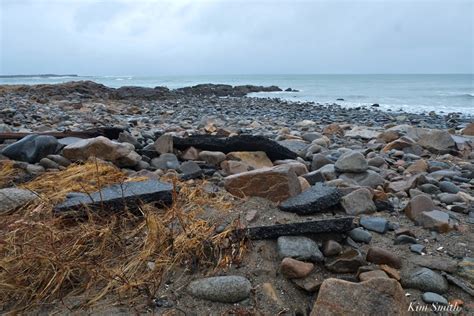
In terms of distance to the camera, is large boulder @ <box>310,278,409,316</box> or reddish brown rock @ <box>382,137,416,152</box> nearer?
large boulder @ <box>310,278,409,316</box>

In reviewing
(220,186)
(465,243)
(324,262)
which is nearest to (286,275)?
(324,262)

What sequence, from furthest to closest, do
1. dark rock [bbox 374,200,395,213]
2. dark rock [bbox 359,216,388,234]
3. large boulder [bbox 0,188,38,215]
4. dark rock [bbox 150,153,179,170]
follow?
1. dark rock [bbox 150,153,179,170]
2. dark rock [bbox 374,200,395,213]
3. large boulder [bbox 0,188,38,215]
4. dark rock [bbox 359,216,388,234]

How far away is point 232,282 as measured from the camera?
2133mm

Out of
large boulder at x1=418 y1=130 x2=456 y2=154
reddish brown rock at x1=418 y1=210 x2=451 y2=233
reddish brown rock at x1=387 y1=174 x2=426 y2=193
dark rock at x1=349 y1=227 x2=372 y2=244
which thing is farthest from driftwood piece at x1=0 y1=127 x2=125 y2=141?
large boulder at x1=418 y1=130 x2=456 y2=154

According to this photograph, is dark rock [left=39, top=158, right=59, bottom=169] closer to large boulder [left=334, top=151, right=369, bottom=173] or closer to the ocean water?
large boulder [left=334, top=151, right=369, bottom=173]

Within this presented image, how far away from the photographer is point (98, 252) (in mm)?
2414

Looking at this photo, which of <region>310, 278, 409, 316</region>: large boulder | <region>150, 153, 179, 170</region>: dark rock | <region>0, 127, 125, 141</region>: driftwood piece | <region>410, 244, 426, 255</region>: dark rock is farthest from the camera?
<region>0, 127, 125, 141</region>: driftwood piece

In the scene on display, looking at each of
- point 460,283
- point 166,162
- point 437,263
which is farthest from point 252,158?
point 460,283

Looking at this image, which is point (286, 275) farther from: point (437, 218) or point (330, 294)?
point (437, 218)

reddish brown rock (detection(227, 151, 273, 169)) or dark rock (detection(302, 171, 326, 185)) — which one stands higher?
reddish brown rock (detection(227, 151, 273, 169))

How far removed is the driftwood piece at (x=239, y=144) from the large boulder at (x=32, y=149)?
1286mm

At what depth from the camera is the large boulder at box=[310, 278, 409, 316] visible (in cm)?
189

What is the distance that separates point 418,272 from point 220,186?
67.5 inches

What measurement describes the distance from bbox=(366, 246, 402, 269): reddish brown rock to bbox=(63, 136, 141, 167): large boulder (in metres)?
2.61
